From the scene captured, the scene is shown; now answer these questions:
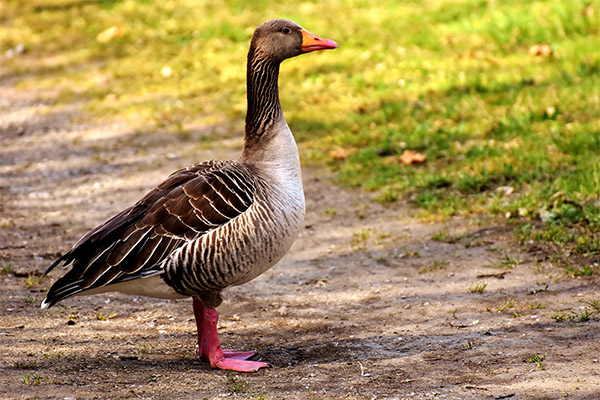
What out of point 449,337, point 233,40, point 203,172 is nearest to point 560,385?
point 449,337

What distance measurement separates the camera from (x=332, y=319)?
5.09 metres

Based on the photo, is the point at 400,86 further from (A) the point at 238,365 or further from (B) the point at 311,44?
(A) the point at 238,365

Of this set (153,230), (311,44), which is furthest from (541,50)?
(153,230)

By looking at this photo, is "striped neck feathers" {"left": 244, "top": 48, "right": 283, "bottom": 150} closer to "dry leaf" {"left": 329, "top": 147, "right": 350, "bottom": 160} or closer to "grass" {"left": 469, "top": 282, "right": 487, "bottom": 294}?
"grass" {"left": 469, "top": 282, "right": 487, "bottom": 294}

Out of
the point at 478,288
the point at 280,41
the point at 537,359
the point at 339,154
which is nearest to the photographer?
the point at 537,359

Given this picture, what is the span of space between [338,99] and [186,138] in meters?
1.96

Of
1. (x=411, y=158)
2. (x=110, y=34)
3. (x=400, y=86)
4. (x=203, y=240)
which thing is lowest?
(x=411, y=158)

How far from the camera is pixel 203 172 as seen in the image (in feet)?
14.9

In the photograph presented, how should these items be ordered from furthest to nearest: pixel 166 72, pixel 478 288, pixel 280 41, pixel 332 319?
pixel 166 72, pixel 478 288, pixel 332 319, pixel 280 41

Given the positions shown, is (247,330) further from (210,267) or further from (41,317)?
(41,317)

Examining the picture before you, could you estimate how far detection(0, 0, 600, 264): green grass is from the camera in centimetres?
682

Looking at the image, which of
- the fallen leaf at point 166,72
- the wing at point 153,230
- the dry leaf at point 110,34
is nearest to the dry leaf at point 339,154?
the wing at point 153,230

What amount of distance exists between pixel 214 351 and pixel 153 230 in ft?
2.59

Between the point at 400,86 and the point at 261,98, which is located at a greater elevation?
Result: the point at 261,98
